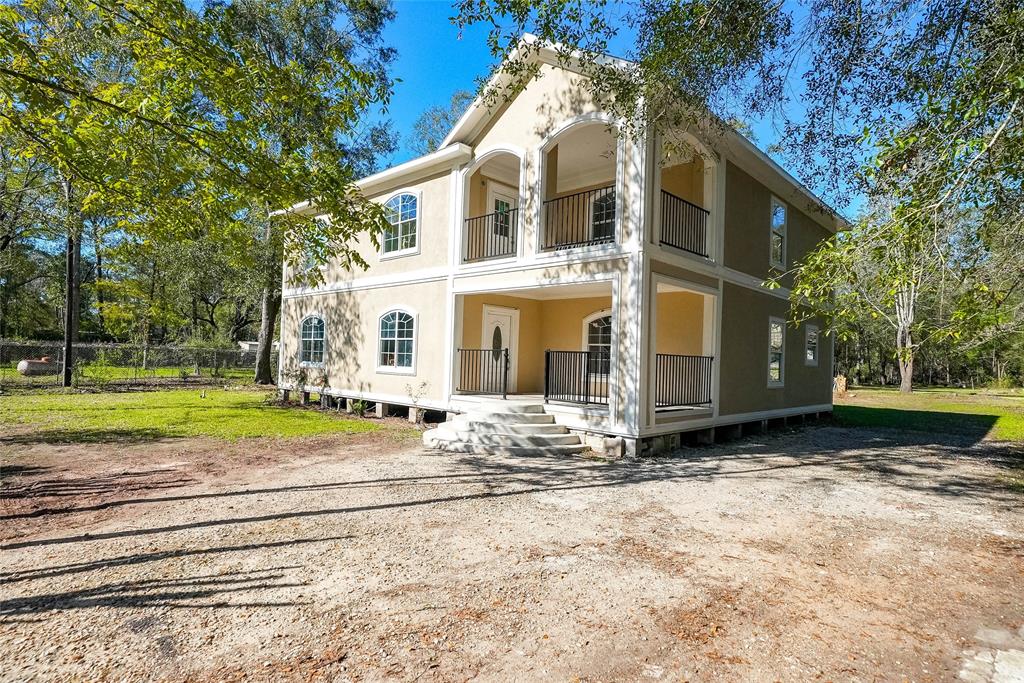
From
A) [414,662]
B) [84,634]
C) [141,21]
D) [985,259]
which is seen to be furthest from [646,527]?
[141,21]

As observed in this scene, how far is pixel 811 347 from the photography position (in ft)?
49.9

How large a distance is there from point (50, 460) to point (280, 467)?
3.19 metres

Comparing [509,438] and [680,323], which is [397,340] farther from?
[680,323]

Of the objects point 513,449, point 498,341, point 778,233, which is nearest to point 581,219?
point 498,341

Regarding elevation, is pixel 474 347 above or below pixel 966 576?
above

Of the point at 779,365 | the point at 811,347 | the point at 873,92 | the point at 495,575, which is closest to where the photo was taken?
the point at 495,575

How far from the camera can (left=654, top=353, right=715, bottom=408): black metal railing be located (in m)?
10.1

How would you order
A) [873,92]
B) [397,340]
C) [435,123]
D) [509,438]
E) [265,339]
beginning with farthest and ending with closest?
[435,123] < [265,339] < [397,340] < [509,438] < [873,92]

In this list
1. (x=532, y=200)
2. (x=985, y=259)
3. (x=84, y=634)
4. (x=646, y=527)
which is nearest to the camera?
(x=84, y=634)

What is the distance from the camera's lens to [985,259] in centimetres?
714

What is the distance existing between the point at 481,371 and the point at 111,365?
18518 millimetres

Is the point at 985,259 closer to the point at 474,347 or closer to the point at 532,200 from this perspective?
the point at 532,200

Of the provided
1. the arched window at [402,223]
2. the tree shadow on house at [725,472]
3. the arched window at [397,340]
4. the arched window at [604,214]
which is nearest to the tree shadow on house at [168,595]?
the tree shadow on house at [725,472]

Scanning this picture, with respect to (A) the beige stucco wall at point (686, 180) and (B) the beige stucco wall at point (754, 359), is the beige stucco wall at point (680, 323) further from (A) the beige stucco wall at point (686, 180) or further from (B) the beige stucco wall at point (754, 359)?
(A) the beige stucco wall at point (686, 180)
